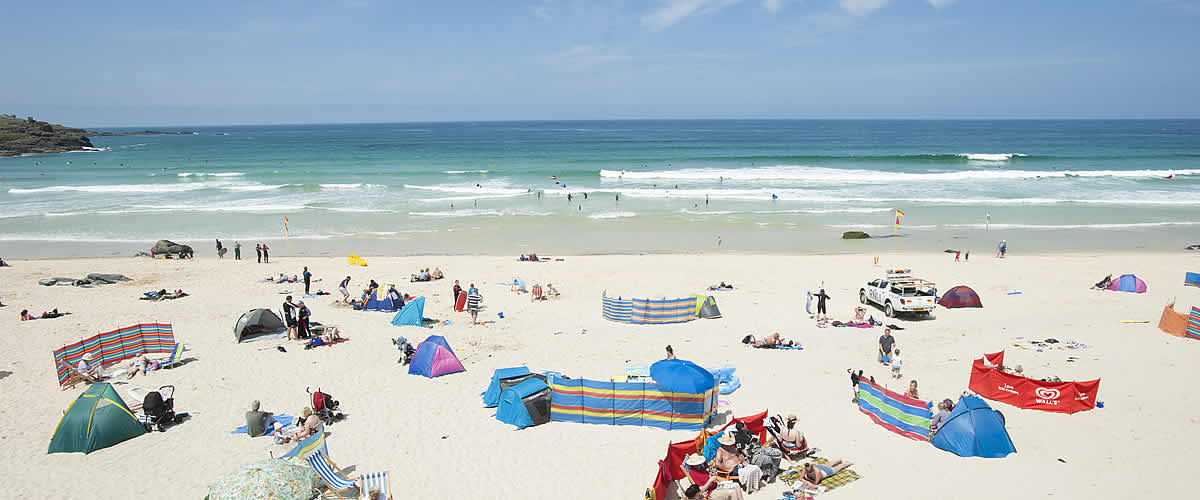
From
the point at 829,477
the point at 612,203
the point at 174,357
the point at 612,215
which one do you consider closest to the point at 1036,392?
the point at 829,477

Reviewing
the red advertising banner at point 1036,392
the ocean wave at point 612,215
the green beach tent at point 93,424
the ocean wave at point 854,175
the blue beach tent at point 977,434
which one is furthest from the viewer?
the ocean wave at point 854,175

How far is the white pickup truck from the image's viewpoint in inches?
656

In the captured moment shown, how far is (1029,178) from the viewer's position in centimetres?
5203

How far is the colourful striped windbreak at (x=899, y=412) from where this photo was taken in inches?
388

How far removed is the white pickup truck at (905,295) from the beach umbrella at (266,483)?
46.7 ft

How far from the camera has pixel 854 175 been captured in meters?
55.4

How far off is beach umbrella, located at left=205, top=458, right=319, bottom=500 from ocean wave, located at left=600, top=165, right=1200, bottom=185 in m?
48.4

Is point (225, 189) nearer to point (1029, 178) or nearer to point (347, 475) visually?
point (347, 475)

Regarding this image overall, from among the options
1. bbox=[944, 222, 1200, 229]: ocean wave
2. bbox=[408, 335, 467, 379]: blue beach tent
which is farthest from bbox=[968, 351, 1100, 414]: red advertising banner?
bbox=[944, 222, 1200, 229]: ocean wave

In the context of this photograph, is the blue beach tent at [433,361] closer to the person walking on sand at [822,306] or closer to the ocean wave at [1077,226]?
the person walking on sand at [822,306]

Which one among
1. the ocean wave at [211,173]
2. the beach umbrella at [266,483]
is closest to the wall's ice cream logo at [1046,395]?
the beach umbrella at [266,483]

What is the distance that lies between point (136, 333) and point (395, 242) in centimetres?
1657

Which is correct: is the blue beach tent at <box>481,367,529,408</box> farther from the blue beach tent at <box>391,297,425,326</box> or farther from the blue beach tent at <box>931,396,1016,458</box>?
the blue beach tent at <box>931,396,1016,458</box>

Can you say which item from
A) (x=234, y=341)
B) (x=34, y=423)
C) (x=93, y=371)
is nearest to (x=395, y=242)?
(x=234, y=341)
